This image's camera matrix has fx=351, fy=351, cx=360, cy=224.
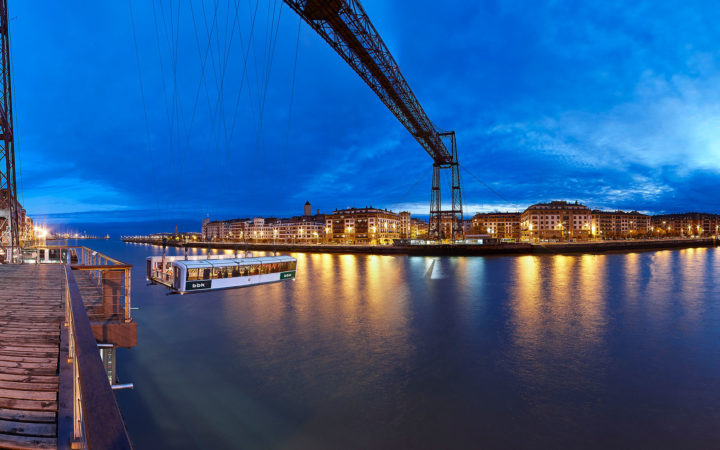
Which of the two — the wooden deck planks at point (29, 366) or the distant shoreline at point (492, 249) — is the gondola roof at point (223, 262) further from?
the distant shoreline at point (492, 249)

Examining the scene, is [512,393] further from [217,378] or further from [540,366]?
[217,378]

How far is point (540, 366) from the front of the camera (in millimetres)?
9867

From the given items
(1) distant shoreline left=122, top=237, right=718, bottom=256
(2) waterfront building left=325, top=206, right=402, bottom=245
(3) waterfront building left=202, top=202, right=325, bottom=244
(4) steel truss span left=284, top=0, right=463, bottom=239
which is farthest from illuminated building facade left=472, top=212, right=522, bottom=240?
(4) steel truss span left=284, top=0, right=463, bottom=239

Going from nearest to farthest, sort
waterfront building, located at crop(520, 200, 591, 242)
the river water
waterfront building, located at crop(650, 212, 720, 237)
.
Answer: the river water, waterfront building, located at crop(520, 200, 591, 242), waterfront building, located at crop(650, 212, 720, 237)

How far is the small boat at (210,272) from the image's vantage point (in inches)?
589

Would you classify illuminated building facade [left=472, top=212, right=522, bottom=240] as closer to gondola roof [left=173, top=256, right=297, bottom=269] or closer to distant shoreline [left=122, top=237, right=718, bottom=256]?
distant shoreline [left=122, top=237, right=718, bottom=256]

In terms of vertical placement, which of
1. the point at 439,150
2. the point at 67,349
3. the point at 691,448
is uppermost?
the point at 439,150

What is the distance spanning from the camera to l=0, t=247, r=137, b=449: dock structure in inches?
40.8

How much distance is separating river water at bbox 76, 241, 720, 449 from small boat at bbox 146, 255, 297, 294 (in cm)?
145

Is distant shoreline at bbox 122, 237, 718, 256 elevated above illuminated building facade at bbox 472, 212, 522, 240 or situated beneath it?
situated beneath

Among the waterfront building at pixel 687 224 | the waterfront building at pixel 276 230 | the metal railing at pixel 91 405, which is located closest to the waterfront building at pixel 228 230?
the waterfront building at pixel 276 230

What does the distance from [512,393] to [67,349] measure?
28.0 feet

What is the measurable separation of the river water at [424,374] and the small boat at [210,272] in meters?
1.45

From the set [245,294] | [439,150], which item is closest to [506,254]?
[439,150]
